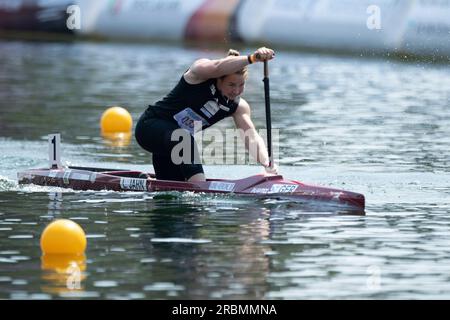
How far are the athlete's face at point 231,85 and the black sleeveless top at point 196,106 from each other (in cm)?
10

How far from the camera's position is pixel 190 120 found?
612 inches

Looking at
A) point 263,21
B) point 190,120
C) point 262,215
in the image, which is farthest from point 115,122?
point 263,21

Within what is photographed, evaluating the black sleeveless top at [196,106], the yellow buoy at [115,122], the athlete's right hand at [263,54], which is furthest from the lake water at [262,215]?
the athlete's right hand at [263,54]

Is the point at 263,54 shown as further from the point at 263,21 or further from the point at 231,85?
the point at 263,21

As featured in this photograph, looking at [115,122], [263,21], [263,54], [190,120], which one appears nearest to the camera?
[263,54]

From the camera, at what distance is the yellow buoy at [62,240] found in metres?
12.2

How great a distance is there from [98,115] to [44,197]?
30.9 feet

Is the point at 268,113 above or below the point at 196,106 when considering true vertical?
below

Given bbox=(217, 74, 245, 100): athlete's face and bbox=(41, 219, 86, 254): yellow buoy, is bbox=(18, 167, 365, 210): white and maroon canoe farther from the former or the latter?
bbox=(41, 219, 86, 254): yellow buoy

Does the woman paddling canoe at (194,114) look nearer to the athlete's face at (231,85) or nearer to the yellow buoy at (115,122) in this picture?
the athlete's face at (231,85)

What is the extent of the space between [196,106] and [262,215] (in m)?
1.76

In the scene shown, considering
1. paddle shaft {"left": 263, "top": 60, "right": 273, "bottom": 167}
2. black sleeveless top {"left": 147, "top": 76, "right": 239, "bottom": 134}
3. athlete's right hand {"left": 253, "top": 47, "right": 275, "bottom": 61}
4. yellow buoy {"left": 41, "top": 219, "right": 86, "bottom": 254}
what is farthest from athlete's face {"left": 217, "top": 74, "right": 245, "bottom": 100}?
yellow buoy {"left": 41, "top": 219, "right": 86, "bottom": 254}

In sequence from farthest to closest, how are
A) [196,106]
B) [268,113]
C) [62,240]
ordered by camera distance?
1. [196,106]
2. [268,113]
3. [62,240]
